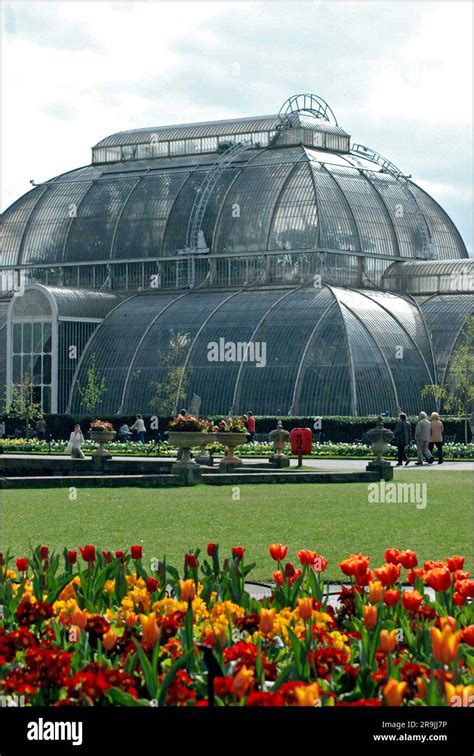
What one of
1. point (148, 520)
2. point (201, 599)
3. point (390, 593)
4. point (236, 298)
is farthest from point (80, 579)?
point (236, 298)

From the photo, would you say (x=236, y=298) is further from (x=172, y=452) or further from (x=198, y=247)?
(x=172, y=452)

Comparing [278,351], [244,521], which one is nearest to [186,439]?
[244,521]

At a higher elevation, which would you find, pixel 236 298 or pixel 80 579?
pixel 236 298

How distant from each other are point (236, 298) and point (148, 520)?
53442 millimetres

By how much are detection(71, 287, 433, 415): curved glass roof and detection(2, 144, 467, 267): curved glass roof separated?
4013 mm

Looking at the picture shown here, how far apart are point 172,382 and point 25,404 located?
283 inches

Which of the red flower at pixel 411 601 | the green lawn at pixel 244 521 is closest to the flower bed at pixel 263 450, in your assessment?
the green lawn at pixel 244 521

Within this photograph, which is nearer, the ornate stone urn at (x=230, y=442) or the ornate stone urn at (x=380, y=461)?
the ornate stone urn at (x=380, y=461)

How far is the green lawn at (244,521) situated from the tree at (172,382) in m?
38.3

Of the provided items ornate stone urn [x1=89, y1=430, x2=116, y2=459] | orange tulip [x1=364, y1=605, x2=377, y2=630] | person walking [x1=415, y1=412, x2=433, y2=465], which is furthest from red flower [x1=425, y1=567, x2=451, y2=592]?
person walking [x1=415, y1=412, x2=433, y2=465]

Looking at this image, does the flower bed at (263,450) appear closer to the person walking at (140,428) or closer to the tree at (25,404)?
the person walking at (140,428)

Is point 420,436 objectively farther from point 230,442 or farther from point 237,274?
point 237,274

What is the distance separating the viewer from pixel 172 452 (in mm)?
58719

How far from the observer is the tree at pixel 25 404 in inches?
2837
